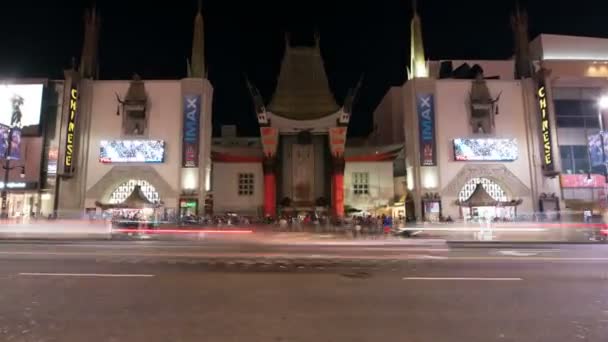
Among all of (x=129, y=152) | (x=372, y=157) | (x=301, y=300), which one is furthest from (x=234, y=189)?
(x=301, y=300)

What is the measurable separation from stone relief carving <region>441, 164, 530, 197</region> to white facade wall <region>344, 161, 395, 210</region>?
21.9 feet

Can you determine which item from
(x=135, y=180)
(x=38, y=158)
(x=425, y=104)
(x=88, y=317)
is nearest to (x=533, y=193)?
(x=425, y=104)

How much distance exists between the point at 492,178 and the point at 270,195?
2121 cm

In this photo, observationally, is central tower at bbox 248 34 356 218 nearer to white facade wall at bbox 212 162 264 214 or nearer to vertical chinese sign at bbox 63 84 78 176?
white facade wall at bbox 212 162 264 214

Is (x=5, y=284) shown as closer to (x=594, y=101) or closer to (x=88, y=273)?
(x=88, y=273)

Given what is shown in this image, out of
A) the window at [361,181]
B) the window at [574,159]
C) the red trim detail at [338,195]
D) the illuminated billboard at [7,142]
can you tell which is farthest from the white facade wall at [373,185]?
the illuminated billboard at [7,142]

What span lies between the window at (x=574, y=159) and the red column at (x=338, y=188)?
21.1m

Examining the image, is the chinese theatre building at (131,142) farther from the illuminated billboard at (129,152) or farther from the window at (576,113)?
A: the window at (576,113)

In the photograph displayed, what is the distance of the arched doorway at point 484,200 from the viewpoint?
35.4m

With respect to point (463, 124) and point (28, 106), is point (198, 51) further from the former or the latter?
point (463, 124)

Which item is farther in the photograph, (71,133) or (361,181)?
(361,181)

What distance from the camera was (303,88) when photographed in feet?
150

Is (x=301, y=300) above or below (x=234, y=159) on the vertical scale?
below

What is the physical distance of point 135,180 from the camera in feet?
124
